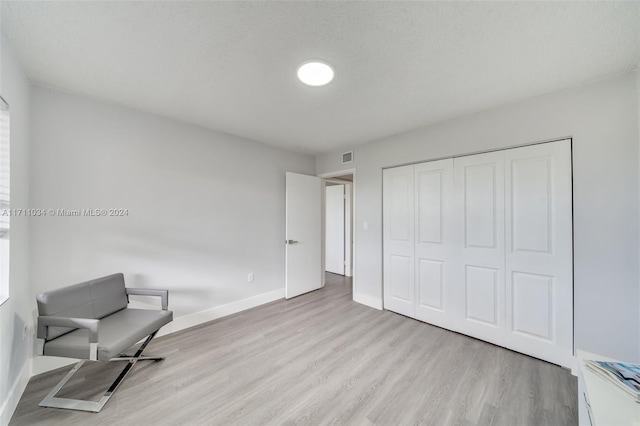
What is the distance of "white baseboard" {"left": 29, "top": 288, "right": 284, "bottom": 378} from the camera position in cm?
184

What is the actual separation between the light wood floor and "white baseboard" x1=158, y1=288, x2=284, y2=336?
0.10m

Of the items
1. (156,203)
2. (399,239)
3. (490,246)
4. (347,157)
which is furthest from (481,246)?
(156,203)

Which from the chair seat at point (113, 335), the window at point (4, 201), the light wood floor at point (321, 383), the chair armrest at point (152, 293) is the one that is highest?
the window at point (4, 201)

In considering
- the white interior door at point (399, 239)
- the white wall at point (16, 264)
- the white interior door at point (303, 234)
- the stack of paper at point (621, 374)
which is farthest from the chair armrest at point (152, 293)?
the stack of paper at point (621, 374)

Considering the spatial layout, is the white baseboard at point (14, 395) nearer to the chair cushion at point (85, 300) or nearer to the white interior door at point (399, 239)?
the chair cushion at point (85, 300)

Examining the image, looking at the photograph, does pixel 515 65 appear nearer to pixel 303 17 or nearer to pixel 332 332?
pixel 303 17

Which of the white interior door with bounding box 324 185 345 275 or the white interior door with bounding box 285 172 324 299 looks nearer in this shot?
the white interior door with bounding box 285 172 324 299

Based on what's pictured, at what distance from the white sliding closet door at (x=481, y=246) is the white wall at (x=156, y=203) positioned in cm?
246

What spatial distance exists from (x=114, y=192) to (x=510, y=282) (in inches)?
156

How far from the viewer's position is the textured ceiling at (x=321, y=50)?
3.98ft

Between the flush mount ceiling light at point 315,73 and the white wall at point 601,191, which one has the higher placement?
the flush mount ceiling light at point 315,73

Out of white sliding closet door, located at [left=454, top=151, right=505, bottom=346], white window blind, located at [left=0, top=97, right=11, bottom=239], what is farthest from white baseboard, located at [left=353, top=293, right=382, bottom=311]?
white window blind, located at [left=0, top=97, right=11, bottom=239]

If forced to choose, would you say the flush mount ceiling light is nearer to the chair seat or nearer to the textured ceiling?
the textured ceiling

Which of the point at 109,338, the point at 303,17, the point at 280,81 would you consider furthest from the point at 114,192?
the point at 303,17
